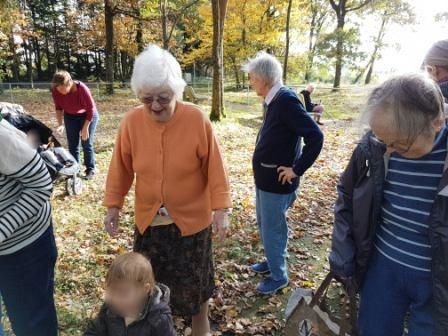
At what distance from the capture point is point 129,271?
5.60 feet

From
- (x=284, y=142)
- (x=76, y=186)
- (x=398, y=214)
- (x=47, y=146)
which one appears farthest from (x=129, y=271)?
(x=76, y=186)

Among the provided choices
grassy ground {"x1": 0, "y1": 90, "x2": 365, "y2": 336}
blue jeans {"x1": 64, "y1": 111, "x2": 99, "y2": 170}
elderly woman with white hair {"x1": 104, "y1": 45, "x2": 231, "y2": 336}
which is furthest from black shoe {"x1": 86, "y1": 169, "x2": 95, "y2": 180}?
elderly woman with white hair {"x1": 104, "y1": 45, "x2": 231, "y2": 336}

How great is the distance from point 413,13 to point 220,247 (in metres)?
26.3

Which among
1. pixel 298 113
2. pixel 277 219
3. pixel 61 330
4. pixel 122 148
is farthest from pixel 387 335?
pixel 61 330

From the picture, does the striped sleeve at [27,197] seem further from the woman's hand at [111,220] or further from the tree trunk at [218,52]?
the tree trunk at [218,52]

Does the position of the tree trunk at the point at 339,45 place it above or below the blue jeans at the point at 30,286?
above

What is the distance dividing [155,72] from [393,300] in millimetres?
1828

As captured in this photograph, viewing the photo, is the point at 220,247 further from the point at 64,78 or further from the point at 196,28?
the point at 196,28

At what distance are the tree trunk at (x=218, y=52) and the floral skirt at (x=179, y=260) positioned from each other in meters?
10.0

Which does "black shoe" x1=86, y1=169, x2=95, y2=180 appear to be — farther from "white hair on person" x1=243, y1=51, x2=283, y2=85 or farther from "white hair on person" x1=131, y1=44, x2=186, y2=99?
"white hair on person" x1=131, y1=44, x2=186, y2=99

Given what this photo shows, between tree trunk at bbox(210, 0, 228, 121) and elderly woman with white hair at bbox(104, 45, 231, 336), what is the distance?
984cm

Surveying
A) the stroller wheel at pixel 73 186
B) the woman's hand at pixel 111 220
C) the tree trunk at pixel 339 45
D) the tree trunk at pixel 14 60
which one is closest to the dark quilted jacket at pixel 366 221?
the woman's hand at pixel 111 220

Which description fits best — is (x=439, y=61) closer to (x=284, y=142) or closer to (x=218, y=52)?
(x=284, y=142)

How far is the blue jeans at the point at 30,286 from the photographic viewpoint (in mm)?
2000
